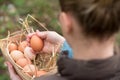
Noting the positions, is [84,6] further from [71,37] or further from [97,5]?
[71,37]

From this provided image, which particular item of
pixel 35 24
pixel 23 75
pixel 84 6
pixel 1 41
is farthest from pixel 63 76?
pixel 35 24

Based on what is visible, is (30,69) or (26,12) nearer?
(30,69)

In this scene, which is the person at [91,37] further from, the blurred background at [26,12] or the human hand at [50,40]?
the blurred background at [26,12]

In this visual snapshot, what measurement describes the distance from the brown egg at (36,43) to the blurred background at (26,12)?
3.58 ft

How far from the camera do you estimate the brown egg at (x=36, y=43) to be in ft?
6.87

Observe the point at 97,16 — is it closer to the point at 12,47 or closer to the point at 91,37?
the point at 91,37

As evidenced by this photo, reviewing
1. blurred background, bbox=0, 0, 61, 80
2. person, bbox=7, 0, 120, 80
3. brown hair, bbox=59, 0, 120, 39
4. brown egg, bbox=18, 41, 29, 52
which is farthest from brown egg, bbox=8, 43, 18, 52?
blurred background, bbox=0, 0, 61, 80

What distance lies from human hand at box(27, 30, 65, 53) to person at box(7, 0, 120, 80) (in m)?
0.56

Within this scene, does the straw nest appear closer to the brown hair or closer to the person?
the person

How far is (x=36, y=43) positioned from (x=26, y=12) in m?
1.25

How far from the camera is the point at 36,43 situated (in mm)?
2090

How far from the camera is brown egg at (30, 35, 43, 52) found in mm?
2095

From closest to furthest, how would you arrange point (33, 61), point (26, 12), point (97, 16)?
point (97, 16) → point (33, 61) → point (26, 12)

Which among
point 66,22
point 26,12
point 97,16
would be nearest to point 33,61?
point 66,22
